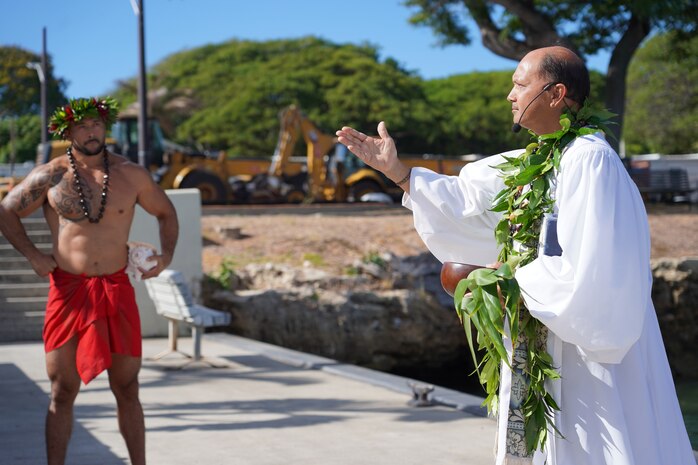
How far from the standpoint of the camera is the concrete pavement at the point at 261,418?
20.5 ft

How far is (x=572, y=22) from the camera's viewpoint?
24406mm

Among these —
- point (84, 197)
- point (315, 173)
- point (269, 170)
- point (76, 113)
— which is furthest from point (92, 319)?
point (269, 170)

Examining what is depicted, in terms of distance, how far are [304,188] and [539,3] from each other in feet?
31.0

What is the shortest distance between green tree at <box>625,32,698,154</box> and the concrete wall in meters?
42.8

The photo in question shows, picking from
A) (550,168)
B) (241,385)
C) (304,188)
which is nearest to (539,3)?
(304,188)

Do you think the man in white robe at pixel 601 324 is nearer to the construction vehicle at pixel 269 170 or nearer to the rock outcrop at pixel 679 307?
the rock outcrop at pixel 679 307

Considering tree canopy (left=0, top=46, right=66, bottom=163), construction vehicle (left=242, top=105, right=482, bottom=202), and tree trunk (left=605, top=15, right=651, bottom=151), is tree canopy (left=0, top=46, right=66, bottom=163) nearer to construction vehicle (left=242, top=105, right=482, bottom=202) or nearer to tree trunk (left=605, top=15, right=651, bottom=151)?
construction vehicle (left=242, top=105, right=482, bottom=202)

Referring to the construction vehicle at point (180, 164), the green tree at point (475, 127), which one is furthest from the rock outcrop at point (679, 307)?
the green tree at point (475, 127)

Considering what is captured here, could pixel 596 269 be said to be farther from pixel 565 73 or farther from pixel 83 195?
pixel 83 195

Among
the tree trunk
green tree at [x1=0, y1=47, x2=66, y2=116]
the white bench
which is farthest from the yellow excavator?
green tree at [x1=0, y1=47, x2=66, y2=116]

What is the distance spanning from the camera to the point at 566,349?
3.21 meters

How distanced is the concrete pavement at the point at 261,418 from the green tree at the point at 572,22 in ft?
42.0

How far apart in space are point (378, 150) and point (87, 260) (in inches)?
91.1

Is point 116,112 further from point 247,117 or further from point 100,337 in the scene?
point 247,117
